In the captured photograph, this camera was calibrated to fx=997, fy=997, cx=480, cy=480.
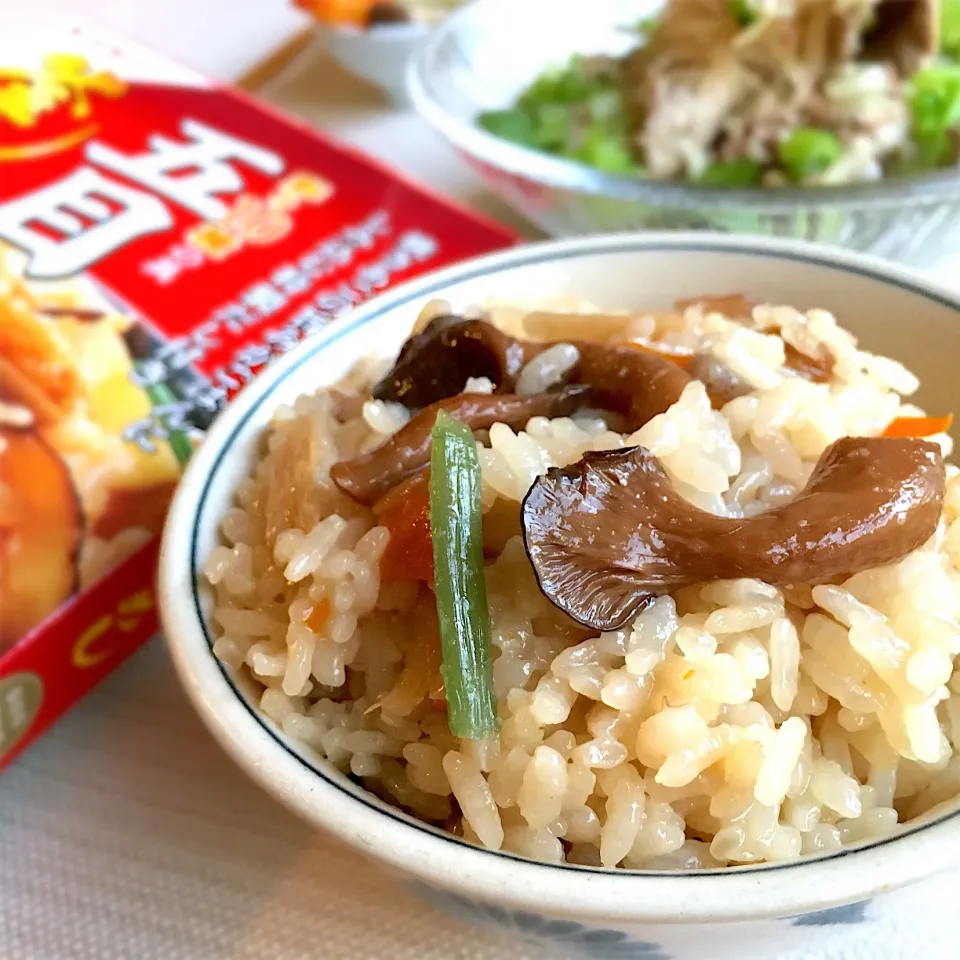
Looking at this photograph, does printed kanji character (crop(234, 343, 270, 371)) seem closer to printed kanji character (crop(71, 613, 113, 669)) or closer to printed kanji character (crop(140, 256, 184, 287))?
printed kanji character (crop(140, 256, 184, 287))

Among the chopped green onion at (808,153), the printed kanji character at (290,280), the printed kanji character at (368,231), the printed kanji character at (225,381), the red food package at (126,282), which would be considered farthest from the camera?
the chopped green onion at (808,153)

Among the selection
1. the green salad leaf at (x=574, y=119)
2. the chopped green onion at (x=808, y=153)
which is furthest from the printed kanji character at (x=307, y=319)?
the chopped green onion at (x=808, y=153)

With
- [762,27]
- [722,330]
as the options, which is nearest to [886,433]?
[722,330]

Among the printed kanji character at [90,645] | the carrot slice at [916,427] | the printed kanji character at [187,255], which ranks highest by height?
the carrot slice at [916,427]

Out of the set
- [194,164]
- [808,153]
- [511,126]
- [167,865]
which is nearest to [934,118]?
[808,153]

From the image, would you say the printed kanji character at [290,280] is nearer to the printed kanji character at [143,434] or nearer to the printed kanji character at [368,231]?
the printed kanji character at [368,231]

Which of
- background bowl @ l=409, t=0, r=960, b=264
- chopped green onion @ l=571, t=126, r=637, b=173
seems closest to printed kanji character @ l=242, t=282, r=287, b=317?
background bowl @ l=409, t=0, r=960, b=264

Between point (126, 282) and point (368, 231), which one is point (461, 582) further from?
point (368, 231)
